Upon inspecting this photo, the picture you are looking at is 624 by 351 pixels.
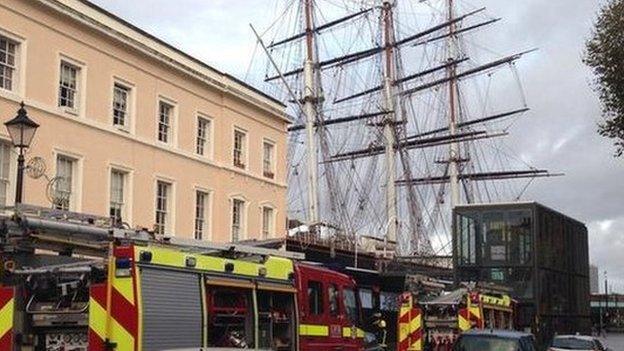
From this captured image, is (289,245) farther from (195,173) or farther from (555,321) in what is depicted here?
(555,321)

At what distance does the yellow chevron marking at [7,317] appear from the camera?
10.7 meters

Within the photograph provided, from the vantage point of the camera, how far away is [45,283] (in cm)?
1090

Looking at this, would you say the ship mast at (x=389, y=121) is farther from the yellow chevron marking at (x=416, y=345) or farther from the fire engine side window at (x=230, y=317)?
the fire engine side window at (x=230, y=317)

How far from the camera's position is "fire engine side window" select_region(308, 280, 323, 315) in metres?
14.9

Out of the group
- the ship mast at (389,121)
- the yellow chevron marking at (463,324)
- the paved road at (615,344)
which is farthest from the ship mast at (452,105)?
the yellow chevron marking at (463,324)

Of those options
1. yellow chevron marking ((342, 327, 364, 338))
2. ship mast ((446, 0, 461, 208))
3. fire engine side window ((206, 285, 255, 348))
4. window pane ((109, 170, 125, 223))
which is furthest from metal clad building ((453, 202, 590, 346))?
ship mast ((446, 0, 461, 208))

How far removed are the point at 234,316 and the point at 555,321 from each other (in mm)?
21237

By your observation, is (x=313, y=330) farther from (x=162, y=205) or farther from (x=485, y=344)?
(x=162, y=205)

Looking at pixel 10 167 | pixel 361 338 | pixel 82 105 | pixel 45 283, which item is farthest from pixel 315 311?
pixel 82 105

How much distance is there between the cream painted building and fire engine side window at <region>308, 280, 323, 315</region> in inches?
387

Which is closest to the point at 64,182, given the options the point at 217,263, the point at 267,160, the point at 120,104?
the point at 120,104

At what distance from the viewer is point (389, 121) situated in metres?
68.6

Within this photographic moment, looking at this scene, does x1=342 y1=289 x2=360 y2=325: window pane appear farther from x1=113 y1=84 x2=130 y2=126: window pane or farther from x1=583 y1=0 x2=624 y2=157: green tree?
x1=113 y1=84 x2=130 y2=126: window pane

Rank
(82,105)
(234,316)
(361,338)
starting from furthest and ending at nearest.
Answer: (82,105) → (361,338) → (234,316)
